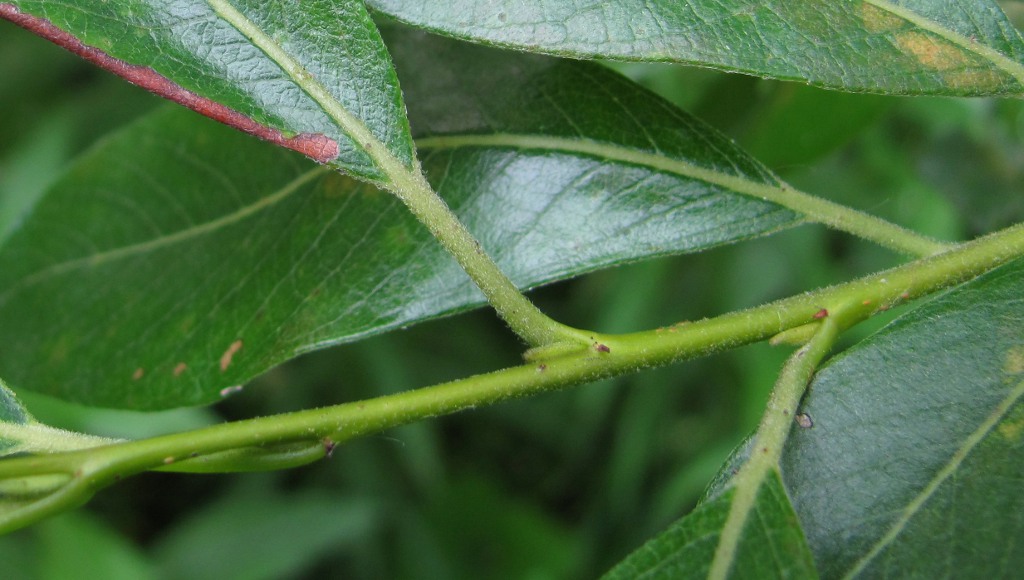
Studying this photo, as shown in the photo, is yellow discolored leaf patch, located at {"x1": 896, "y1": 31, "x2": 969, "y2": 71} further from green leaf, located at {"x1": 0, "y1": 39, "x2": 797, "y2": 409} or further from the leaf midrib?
the leaf midrib

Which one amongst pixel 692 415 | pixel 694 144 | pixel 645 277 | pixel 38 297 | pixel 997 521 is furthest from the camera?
pixel 692 415

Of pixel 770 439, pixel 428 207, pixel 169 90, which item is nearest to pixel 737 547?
pixel 770 439

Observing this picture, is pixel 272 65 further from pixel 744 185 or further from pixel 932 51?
pixel 932 51

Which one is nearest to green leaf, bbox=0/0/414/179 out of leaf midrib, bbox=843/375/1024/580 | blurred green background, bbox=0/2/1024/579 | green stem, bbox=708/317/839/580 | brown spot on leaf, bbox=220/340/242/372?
brown spot on leaf, bbox=220/340/242/372

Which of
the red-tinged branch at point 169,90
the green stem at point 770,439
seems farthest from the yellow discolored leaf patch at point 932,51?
the red-tinged branch at point 169,90

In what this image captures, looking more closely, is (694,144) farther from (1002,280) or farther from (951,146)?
(951,146)

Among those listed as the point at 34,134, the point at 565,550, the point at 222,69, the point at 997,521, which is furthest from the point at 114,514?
the point at 997,521
